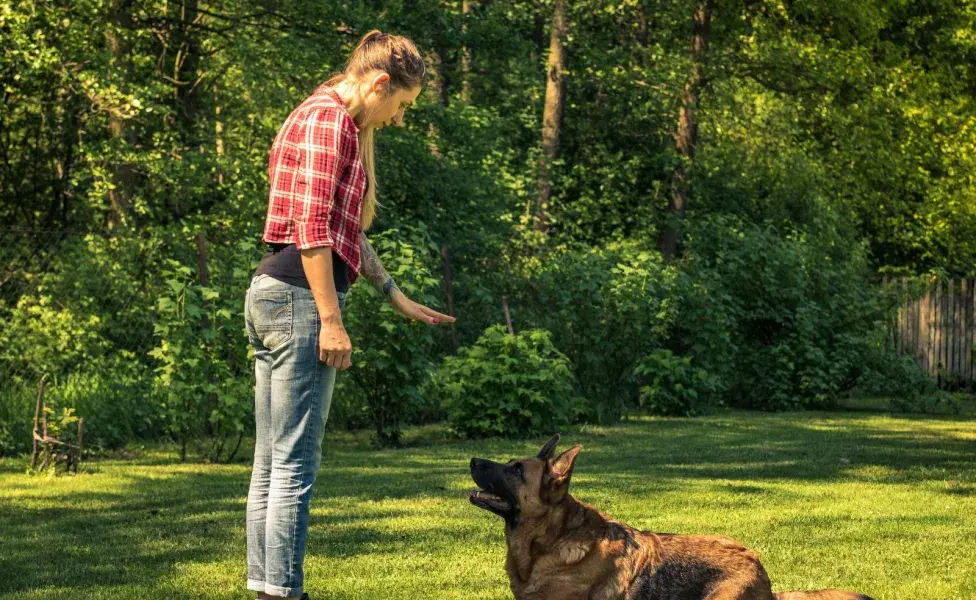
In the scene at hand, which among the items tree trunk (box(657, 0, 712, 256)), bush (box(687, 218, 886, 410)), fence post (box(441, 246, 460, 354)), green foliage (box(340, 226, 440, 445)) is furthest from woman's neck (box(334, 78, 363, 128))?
tree trunk (box(657, 0, 712, 256))

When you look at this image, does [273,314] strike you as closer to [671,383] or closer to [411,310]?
[411,310]

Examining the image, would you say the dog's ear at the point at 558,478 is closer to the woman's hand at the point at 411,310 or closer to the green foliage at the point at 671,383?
the woman's hand at the point at 411,310

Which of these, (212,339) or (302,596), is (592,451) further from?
(302,596)

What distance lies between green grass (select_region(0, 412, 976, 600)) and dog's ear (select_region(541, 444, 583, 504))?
115cm

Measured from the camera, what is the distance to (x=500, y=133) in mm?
27562

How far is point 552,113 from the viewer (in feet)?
87.3

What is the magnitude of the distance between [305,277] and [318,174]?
36 centimetres

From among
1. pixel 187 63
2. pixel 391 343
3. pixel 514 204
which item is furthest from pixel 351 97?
pixel 514 204

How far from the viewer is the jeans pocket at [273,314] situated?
423 centimetres

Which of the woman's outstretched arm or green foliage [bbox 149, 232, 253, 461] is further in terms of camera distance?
green foliage [bbox 149, 232, 253, 461]

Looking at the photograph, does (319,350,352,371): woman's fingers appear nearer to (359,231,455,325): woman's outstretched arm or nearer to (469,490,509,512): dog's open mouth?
(359,231,455,325): woman's outstretched arm

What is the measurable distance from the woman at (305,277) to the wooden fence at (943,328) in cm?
2003

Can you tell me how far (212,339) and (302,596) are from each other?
263 inches

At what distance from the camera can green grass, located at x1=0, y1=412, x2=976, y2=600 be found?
6.00 metres
